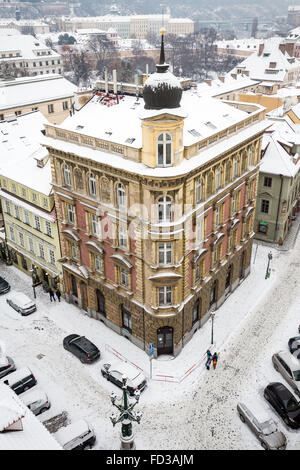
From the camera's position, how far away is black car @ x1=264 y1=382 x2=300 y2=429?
3319 centimetres

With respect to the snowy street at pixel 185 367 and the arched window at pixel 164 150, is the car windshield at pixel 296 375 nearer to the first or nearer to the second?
the snowy street at pixel 185 367

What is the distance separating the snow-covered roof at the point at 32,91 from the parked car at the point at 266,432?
2844 inches

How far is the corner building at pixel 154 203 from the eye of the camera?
32.7 metres

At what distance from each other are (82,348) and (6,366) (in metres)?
6.93

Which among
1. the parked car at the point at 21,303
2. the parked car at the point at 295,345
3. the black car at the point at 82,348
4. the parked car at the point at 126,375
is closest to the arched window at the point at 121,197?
the black car at the point at 82,348

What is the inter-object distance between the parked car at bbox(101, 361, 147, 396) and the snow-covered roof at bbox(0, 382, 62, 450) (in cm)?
1165

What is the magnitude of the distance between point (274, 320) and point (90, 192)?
77.8 feet

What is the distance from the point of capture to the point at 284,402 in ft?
111

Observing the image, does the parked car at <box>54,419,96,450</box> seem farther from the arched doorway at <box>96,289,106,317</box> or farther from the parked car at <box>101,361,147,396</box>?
the arched doorway at <box>96,289,106,317</box>

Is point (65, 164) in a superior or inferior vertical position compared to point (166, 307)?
Answer: superior

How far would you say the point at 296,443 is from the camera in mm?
32250
